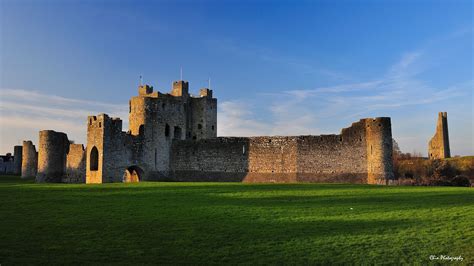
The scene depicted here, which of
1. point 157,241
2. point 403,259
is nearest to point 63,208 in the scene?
point 157,241

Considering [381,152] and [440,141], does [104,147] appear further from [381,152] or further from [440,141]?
[440,141]

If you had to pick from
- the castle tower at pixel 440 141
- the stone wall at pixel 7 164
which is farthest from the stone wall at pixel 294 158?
the stone wall at pixel 7 164

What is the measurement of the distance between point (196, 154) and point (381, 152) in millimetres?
16267

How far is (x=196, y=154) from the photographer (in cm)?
4131

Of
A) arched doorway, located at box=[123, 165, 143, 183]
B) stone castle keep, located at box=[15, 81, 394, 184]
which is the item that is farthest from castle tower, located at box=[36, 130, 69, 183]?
arched doorway, located at box=[123, 165, 143, 183]

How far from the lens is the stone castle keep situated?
35.8 m

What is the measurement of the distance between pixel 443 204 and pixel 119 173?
25421 mm

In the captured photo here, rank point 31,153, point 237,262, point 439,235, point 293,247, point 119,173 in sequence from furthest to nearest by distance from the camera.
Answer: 1. point 31,153
2. point 119,173
3. point 439,235
4. point 293,247
5. point 237,262

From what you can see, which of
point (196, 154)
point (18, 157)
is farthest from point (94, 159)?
point (18, 157)

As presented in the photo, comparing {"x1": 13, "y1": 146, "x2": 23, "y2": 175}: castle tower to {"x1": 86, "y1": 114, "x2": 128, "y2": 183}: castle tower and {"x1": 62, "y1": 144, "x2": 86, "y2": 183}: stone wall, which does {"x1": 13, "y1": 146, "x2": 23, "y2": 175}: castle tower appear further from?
{"x1": 86, "y1": 114, "x2": 128, "y2": 183}: castle tower

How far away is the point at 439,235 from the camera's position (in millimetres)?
12711

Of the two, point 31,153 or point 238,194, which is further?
point 31,153

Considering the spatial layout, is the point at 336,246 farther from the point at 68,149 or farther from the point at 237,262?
the point at 68,149

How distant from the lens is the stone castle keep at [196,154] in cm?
3575
